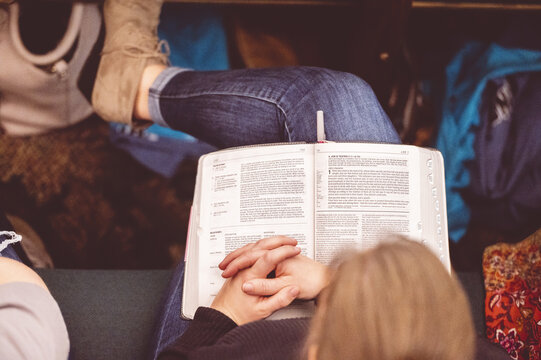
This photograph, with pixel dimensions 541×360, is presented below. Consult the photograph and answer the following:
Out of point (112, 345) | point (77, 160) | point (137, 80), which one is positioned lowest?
point (112, 345)

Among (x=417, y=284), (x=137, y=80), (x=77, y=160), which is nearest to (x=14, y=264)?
(x=137, y=80)

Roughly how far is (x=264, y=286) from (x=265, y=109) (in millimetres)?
282

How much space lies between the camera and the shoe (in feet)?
2.39

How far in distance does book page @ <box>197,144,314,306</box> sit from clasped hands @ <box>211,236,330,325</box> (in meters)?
0.03

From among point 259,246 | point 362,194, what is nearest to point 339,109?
point 362,194

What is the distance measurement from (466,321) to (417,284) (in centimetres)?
5

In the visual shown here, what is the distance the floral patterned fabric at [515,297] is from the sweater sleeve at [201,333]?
0.44 meters

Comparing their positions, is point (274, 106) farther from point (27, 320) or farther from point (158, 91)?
point (27, 320)

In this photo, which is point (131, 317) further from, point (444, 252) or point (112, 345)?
point (444, 252)

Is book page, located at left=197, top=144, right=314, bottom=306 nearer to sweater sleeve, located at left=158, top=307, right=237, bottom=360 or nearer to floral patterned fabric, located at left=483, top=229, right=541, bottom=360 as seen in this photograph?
sweater sleeve, located at left=158, top=307, right=237, bottom=360

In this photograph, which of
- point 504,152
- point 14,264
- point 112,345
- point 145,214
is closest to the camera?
point 14,264

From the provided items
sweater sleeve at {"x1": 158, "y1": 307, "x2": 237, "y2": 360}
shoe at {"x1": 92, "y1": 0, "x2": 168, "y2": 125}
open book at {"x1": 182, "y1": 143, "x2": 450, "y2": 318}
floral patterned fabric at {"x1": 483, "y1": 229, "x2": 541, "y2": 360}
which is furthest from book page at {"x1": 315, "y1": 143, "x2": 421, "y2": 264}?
shoe at {"x1": 92, "y1": 0, "x2": 168, "y2": 125}

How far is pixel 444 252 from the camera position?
55 cm

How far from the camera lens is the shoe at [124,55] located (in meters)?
0.73
